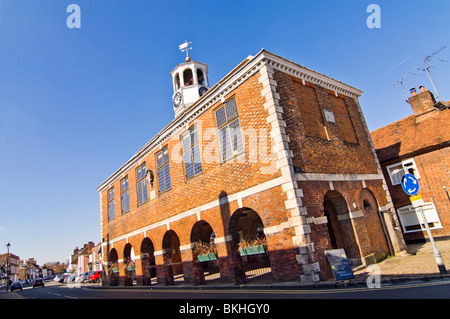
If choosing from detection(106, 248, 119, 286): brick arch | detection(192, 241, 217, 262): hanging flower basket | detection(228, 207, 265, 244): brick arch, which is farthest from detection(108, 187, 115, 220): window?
detection(228, 207, 265, 244): brick arch

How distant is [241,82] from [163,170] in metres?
8.11

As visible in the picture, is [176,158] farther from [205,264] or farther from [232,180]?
[205,264]

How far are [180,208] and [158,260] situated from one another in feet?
13.6

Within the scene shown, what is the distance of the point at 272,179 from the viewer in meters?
10.4

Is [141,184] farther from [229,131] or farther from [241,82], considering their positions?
[241,82]

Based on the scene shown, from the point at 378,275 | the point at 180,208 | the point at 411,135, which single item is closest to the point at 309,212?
the point at 378,275

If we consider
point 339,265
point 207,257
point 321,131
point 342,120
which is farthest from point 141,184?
point 339,265

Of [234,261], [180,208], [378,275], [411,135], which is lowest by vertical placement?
[378,275]

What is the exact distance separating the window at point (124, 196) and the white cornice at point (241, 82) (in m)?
5.45

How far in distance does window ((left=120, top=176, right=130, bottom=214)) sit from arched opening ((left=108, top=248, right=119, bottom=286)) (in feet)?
13.5

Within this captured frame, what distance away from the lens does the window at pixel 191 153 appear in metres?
14.6

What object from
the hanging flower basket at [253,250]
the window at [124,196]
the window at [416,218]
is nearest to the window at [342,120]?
the hanging flower basket at [253,250]

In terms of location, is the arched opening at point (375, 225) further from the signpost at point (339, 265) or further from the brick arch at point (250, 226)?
the brick arch at point (250, 226)

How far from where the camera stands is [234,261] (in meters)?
12.0
